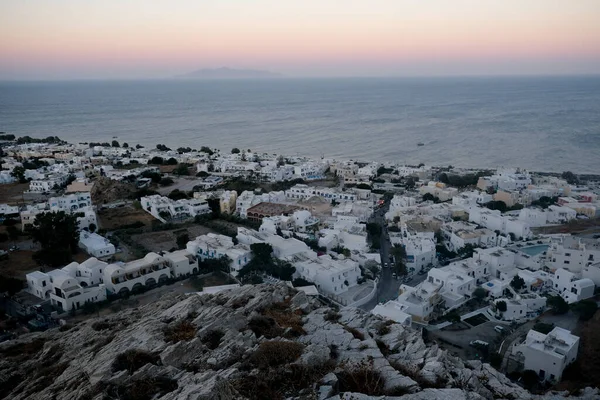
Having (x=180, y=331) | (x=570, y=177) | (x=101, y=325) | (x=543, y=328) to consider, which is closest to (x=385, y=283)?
(x=543, y=328)

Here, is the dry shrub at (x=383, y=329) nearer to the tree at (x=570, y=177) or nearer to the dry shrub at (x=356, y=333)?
the dry shrub at (x=356, y=333)

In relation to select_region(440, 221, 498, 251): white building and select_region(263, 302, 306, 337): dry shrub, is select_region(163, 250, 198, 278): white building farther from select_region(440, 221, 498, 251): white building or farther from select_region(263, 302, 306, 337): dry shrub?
select_region(440, 221, 498, 251): white building

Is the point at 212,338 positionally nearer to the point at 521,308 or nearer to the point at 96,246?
the point at 521,308

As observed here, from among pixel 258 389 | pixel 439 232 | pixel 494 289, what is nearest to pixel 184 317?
pixel 258 389

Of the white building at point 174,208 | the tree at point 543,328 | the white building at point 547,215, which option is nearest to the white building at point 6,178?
the white building at point 174,208

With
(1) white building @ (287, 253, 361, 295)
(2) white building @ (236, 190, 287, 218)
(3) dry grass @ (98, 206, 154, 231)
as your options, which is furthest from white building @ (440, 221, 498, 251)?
(3) dry grass @ (98, 206, 154, 231)
